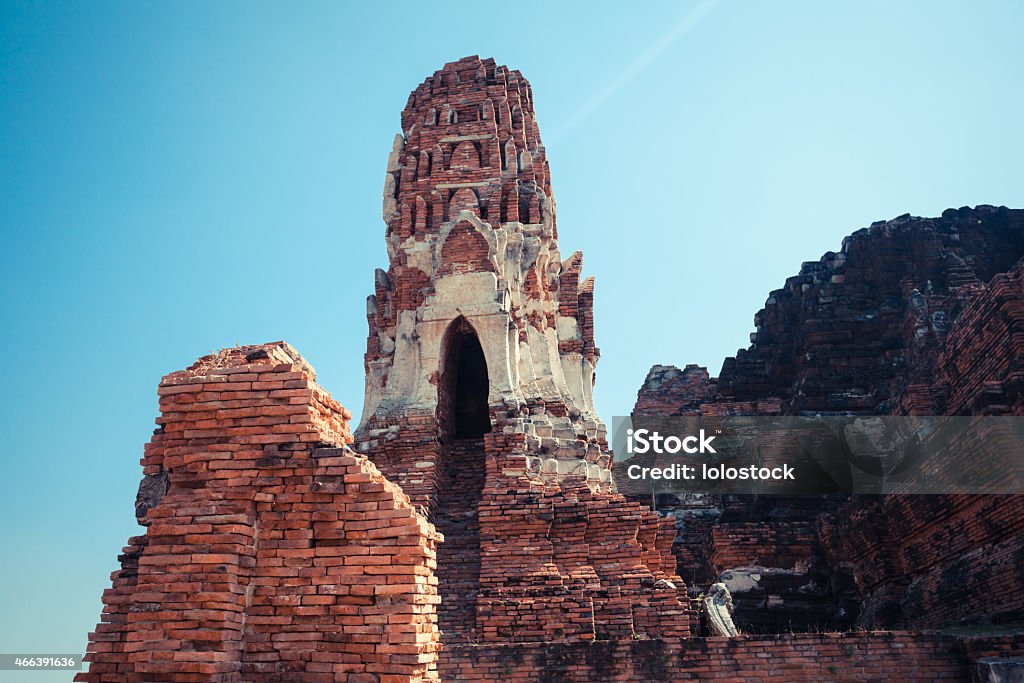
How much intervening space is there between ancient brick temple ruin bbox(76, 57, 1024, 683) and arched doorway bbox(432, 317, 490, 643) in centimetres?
4

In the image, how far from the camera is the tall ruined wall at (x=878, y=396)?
11.4m

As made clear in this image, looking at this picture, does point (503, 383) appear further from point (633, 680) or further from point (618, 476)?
point (618, 476)

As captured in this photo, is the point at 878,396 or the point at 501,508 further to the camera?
the point at 878,396

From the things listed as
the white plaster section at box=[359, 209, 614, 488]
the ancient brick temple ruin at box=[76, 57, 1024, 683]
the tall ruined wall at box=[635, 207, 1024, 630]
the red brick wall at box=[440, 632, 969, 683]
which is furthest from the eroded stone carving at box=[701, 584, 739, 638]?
the tall ruined wall at box=[635, 207, 1024, 630]

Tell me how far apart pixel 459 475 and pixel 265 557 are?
7.95 metres

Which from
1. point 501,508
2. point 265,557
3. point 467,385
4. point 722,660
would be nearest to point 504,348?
point 467,385

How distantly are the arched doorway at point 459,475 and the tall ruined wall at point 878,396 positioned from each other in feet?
16.9

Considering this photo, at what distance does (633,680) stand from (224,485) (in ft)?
18.2

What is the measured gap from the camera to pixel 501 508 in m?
11.6

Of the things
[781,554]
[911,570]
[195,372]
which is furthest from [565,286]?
[195,372]

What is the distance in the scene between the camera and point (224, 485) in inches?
210

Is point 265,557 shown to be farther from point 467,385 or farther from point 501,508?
point 467,385

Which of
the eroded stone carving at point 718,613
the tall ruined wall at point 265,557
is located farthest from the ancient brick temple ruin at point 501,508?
the eroded stone carving at point 718,613

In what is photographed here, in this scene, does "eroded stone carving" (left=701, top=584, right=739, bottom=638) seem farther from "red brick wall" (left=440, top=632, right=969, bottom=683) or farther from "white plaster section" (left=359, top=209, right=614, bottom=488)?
"white plaster section" (left=359, top=209, right=614, bottom=488)
